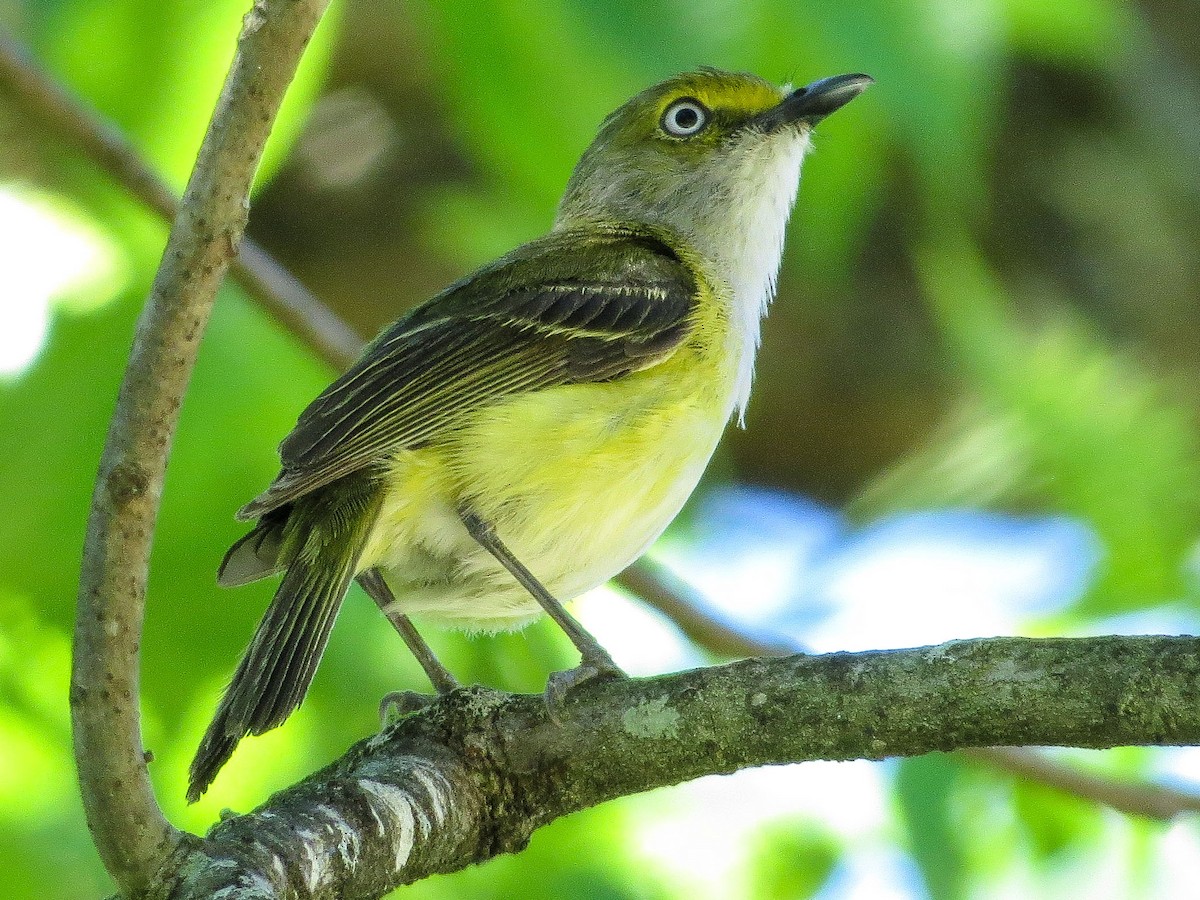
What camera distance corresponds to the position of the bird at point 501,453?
385 centimetres

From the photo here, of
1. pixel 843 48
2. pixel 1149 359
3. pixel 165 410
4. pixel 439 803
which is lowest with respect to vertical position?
pixel 439 803

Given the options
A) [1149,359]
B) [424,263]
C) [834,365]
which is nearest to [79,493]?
[424,263]

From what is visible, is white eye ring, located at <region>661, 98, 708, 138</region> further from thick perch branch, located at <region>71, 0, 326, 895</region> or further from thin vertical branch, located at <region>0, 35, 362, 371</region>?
thick perch branch, located at <region>71, 0, 326, 895</region>

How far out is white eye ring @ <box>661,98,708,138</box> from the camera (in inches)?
227

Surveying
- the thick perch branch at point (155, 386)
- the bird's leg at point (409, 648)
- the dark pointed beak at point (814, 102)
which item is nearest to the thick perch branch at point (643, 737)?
the thick perch branch at point (155, 386)

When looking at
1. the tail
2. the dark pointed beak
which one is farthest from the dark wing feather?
the dark pointed beak

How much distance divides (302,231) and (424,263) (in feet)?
2.20

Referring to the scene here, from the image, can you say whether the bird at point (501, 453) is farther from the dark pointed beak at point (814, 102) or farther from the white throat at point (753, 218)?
the white throat at point (753, 218)

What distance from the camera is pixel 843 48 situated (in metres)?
3.90

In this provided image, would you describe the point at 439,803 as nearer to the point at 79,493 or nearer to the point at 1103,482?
the point at 79,493

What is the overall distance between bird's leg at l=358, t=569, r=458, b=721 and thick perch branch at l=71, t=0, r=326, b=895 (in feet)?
4.99

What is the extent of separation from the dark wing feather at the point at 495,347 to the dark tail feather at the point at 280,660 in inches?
10.7

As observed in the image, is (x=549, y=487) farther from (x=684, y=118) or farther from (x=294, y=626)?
(x=684, y=118)

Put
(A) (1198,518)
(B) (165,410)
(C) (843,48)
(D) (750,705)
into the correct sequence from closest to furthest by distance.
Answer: (B) (165,410) → (D) (750,705) → (C) (843,48) → (A) (1198,518)
